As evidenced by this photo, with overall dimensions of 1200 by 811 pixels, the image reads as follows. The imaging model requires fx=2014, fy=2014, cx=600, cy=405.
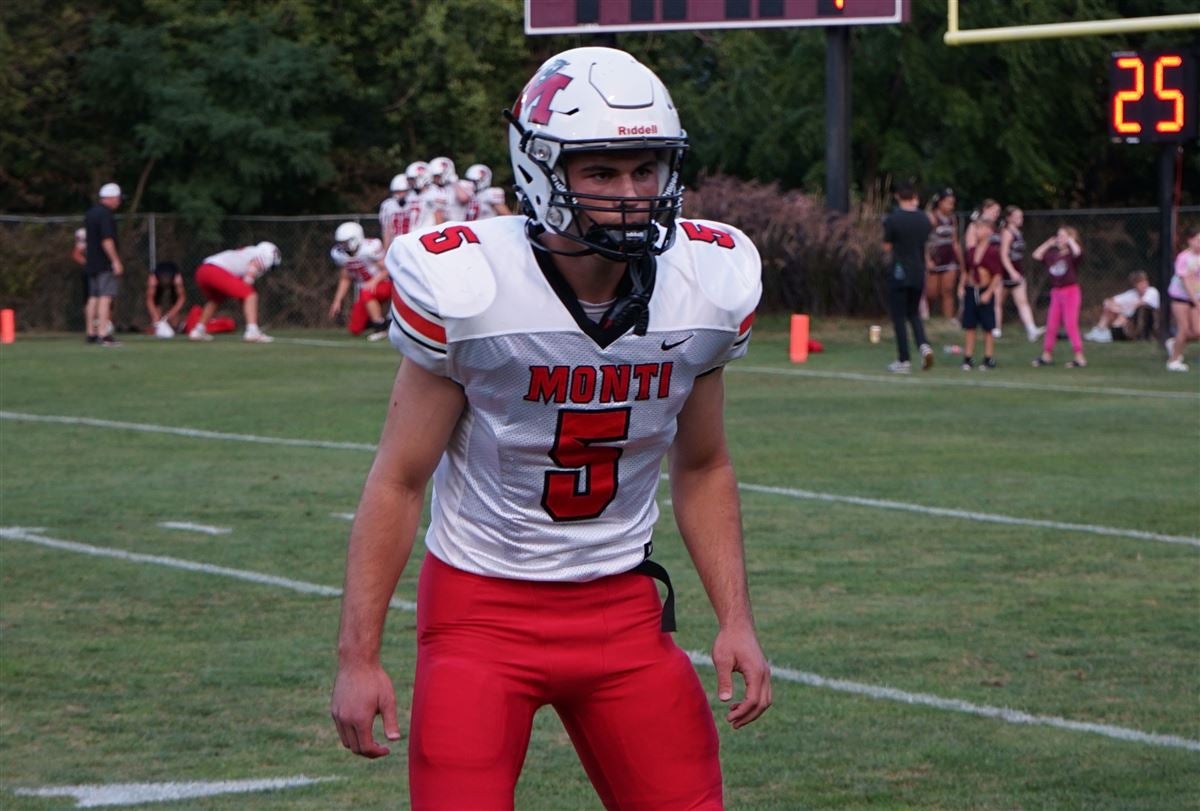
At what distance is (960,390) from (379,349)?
27.6 ft

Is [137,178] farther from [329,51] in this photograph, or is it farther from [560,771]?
[560,771]

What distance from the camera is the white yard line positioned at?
16.5m

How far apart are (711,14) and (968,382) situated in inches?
229

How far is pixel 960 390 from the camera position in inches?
664

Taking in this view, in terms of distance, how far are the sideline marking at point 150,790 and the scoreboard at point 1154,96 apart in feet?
56.2

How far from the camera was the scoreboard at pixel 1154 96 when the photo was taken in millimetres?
20656

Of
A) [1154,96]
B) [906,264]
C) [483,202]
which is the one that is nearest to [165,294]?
[483,202]

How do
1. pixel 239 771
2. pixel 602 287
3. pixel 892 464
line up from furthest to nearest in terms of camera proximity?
pixel 892 464, pixel 239 771, pixel 602 287

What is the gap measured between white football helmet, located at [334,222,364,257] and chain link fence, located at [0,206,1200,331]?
3.54 m

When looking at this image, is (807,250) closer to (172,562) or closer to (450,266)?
(172,562)

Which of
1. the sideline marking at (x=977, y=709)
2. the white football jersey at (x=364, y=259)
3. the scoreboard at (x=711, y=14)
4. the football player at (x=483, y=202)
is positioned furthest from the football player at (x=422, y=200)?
the sideline marking at (x=977, y=709)

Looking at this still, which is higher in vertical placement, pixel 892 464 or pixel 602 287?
pixel 602 287

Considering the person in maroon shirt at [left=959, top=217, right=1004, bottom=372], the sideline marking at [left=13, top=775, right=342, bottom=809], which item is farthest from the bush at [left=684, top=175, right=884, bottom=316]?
the sideline marking at [left=13, top=775, right=342, bottom=809]

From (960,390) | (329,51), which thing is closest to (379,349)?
(960,390)
